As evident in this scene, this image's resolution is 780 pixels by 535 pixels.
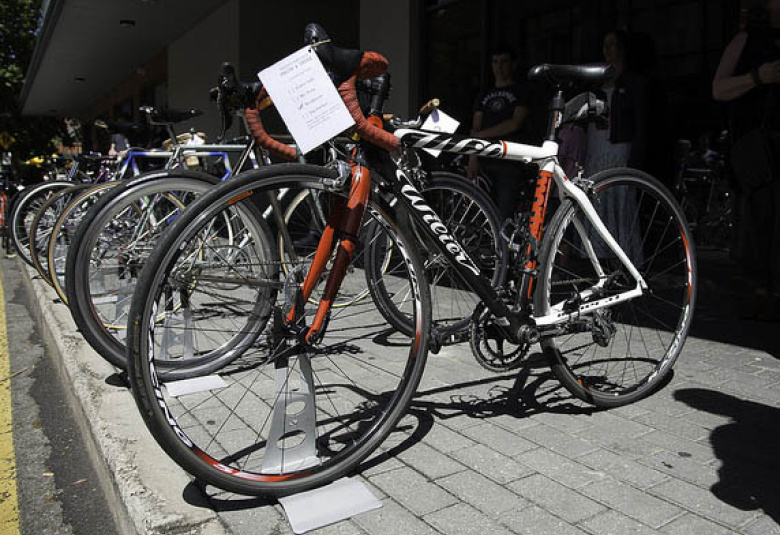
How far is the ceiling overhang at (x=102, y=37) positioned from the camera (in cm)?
1286

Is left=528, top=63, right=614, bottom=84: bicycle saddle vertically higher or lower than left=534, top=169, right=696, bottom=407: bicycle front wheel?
higher

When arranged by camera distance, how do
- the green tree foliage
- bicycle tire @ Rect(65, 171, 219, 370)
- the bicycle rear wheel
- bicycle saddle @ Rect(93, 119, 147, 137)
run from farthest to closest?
1. the green tree foliage
2. bicycle saddle @ Rect(93, 119, 147, 137)
3. bicycle tire @ Rect(65, 171, 219, 370)
4. the bicycle rear wheel

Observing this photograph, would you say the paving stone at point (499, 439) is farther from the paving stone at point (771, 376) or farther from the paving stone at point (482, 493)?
the paving stone at point (771, 376)

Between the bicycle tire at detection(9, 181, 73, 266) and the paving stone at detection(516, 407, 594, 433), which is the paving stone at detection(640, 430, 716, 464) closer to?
the paving stone at detection(516, 407, 594, 433)

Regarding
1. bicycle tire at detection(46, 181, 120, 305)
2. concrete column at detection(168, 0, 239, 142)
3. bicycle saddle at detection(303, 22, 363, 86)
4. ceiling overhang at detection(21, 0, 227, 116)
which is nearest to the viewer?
bicycle saddle at detection(303, 22, 363, 86)

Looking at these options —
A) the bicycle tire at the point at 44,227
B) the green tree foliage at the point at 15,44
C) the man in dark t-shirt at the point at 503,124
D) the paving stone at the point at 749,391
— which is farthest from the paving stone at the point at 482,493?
the green tree foliage at the point at 15,44

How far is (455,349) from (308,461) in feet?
6.02

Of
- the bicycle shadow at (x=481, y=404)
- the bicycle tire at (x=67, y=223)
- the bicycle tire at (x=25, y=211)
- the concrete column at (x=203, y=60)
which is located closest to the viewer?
the bicycle shadow at (x=481, y=404)

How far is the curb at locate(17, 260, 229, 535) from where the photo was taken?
6.93 ft

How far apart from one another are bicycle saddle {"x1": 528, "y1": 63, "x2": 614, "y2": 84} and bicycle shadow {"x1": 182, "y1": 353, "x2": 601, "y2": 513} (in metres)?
1.43

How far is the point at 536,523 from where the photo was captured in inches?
82.7

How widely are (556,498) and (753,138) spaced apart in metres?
3.04

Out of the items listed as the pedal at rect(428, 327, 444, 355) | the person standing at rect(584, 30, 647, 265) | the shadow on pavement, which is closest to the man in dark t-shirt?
the person standing at rect(584, 30, 647, 265)

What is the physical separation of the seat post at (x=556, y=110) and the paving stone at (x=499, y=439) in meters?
1.26
